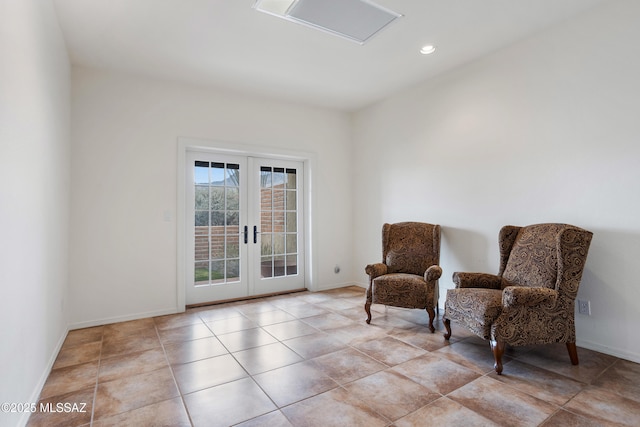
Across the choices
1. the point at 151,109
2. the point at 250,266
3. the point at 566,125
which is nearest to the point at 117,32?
the point at 151,109

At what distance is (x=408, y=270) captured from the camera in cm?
375

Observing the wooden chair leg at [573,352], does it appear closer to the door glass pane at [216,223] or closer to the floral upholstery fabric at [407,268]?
the floral upholstery fabric at [407,268]

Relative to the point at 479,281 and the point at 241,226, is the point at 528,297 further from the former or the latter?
the point at 241,226

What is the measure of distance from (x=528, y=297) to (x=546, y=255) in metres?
0.53

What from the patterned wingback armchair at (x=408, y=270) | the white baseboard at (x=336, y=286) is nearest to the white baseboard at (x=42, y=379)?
→ the patterned wingback armchair at (x=408, y=270)

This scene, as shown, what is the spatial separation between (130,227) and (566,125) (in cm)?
441

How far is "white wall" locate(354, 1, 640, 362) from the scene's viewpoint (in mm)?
2514

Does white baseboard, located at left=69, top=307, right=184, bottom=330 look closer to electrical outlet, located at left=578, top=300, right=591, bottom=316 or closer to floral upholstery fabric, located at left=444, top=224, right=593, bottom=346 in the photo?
floral upholstery fabric, located at left=444, top=224, right=593, bottom=346

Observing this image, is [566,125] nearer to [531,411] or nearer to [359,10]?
[359,10]

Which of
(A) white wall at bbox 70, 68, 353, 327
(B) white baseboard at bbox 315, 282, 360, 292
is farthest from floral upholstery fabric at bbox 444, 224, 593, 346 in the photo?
(A) white wall at bbox 70, 68, 353, 327

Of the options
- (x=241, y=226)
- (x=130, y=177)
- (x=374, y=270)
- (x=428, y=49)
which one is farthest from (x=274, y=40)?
(x=374, y=270)

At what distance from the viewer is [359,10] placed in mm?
2605

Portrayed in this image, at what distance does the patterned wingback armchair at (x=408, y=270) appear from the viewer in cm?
324

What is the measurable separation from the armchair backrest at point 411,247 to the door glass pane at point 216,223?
202cm
